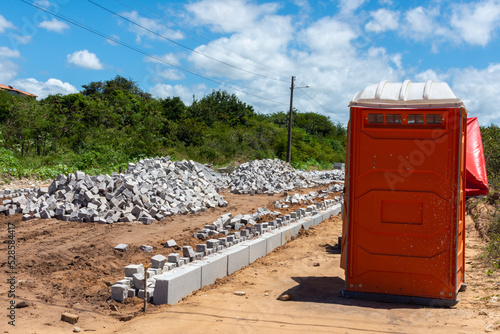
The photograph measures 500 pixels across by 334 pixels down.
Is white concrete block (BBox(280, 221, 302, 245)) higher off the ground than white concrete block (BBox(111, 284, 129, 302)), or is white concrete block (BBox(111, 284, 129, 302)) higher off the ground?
white concrete block (BBox(280, 221, 302, 245))

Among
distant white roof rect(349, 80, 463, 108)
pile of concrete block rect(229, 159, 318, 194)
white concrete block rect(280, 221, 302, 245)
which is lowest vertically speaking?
white concrete block rect(280, 221, 302, 245)

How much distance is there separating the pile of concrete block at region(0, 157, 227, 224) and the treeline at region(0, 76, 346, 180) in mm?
5307

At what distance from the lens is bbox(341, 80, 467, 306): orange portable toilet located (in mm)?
4297

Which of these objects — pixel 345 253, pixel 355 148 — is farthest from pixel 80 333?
pixel 355 148

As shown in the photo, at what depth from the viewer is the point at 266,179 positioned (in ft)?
56.8

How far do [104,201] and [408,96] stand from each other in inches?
269

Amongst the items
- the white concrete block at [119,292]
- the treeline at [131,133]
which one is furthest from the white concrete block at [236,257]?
the treeline at [131,133]

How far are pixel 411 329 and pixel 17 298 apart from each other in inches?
152

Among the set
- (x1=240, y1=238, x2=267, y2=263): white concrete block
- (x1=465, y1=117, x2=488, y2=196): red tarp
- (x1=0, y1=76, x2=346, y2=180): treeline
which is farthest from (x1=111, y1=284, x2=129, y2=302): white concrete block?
(x1=0, y1=76, x2=346, y2=180): treeline

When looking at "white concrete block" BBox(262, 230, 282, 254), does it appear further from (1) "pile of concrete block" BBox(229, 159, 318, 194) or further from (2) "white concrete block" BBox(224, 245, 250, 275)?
(1) "pile of concrete block" BBox(229, 159, 318, 194)

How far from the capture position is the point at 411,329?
369cm

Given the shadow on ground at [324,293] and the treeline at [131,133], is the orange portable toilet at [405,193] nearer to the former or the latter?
the shadow on ground at [324,293]

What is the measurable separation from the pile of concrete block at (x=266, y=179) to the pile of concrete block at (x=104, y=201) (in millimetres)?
4678

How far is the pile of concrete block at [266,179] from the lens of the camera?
15.5m
